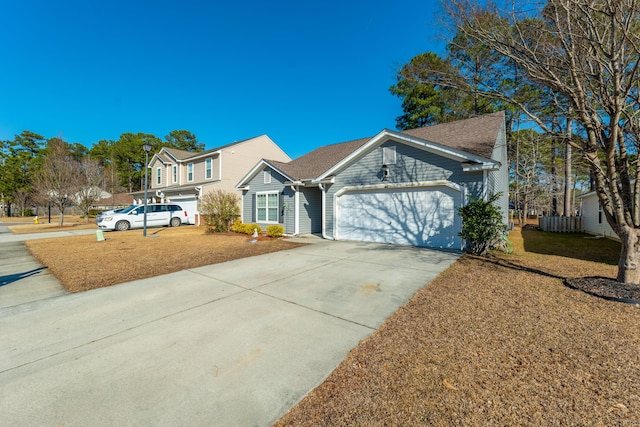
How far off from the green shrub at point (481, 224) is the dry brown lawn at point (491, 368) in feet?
11.7

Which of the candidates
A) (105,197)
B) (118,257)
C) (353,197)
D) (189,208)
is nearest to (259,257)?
(118,257)

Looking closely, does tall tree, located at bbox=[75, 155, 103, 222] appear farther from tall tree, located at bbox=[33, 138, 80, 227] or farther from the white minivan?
the white minivan

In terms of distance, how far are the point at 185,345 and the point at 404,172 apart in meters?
9.05

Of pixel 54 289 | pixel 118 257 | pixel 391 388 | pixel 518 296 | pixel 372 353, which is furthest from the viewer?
pixel 118 257

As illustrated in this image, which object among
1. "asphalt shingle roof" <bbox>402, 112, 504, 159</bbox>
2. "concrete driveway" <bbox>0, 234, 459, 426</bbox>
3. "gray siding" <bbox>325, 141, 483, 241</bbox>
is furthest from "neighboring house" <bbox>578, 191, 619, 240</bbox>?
"concrete driveway" <bbox>0, 234, 459, 426</bbox>

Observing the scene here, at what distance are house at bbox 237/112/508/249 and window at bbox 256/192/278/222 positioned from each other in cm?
6

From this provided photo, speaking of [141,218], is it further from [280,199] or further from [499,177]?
[499,177]

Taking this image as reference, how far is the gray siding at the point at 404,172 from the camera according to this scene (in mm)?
8953

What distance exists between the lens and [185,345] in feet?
10.4

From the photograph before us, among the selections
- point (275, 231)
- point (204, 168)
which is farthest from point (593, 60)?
point (204, 168)

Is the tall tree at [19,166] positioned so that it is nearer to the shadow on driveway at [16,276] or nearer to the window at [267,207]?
the window at [267,207]

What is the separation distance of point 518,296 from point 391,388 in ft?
11.7

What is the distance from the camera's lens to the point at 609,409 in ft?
6.84

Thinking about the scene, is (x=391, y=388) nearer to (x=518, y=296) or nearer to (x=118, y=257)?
(x=518, y=296)
